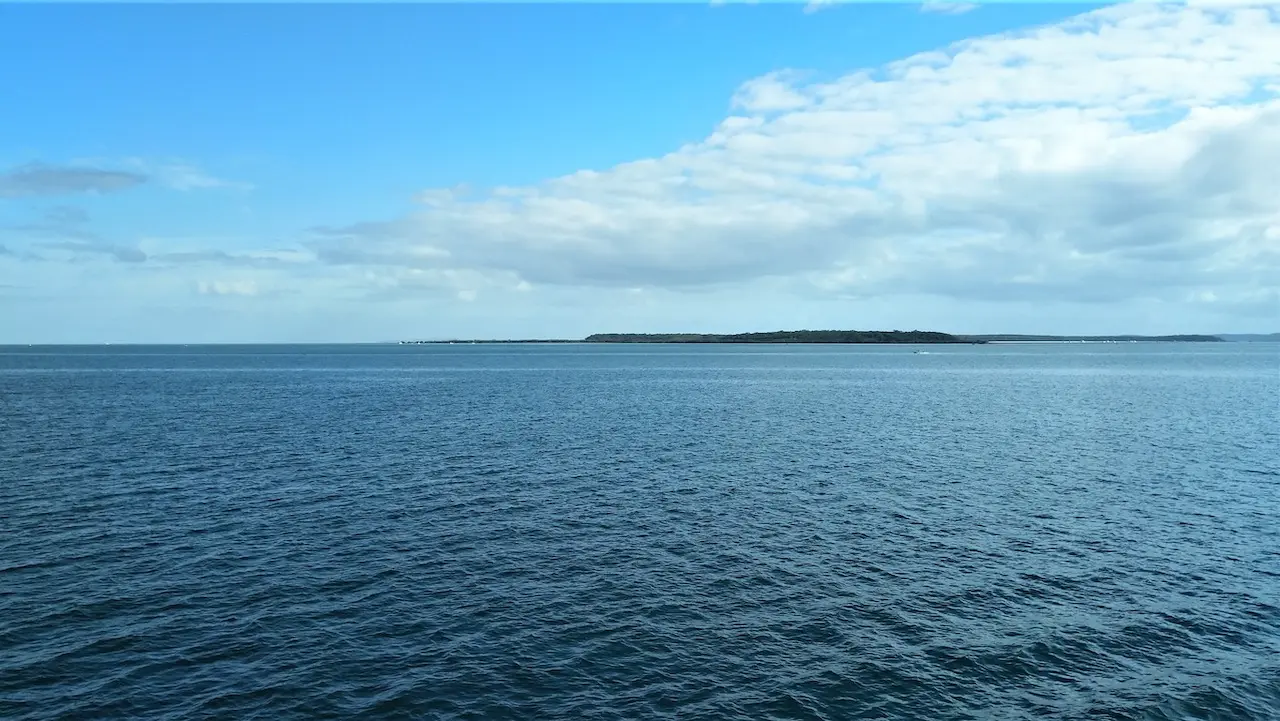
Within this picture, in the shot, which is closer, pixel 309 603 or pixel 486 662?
pixel 486 662

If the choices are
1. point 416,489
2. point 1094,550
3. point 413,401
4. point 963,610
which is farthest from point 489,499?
point 413,401

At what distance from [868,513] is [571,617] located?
26371 millimetres

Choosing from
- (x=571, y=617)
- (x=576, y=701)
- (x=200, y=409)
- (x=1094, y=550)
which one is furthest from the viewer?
(x=200, y=409)

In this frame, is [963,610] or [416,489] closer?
[963,610]

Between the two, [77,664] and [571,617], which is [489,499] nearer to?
[571,617]

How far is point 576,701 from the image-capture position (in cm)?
2572

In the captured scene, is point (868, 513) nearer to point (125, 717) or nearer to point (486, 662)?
point (486, 662)

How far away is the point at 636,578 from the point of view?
37438 mm

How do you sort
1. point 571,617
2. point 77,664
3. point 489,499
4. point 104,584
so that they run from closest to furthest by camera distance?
point 77,664 → point 571,617 → point 104,584 → point 489,499

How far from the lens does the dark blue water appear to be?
86.5 ft

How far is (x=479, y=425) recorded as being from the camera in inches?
3743

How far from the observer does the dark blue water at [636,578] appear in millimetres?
26359

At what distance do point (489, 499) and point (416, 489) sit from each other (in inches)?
282

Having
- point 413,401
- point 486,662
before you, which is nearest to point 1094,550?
point 486,662
